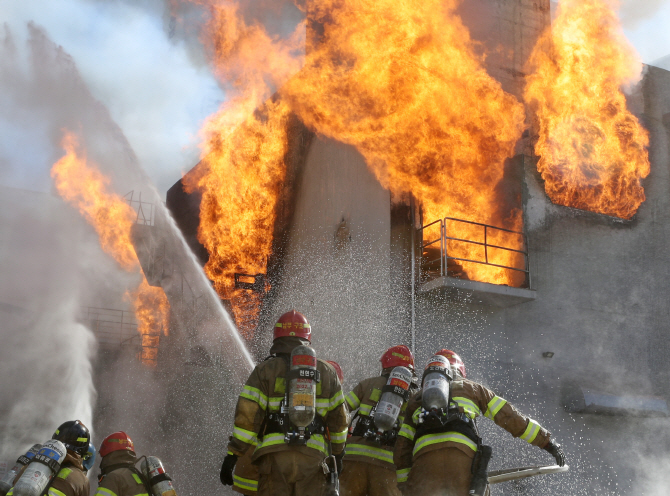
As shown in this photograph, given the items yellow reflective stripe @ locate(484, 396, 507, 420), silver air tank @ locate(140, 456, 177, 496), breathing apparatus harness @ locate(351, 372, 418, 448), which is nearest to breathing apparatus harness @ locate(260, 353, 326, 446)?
breathing apparatus harness @ locate(351, 372, 418, 448)

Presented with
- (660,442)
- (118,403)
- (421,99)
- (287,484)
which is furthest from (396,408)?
(118,403)

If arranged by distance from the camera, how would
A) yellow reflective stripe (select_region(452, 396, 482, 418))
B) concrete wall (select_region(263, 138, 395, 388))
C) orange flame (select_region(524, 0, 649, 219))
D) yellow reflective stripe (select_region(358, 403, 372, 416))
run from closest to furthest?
yellow reflective stripe (select_region(452, 396, 482, 418)), yellow reflective stripe (select_region(358, 403, 372, 416)), concrete wall (select_region(263, 138, 395, 388)), orange flame (select_region(524, 0, 649, 219))

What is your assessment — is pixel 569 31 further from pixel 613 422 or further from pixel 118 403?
pixel 118 403

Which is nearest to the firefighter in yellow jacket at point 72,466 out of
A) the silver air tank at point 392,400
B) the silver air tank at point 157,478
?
the silver air tank at point 157,478

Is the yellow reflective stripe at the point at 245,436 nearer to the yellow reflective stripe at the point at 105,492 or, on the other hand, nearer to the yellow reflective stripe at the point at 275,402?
the yellow reflective stripe at the point at 275,402

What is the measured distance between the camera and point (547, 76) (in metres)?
12.4

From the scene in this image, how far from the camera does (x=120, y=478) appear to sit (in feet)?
17.4

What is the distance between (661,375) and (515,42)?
23.2 feet

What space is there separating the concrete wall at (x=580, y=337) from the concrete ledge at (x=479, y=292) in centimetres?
22

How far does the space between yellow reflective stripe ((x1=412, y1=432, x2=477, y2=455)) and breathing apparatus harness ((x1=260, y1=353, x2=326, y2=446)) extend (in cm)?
84

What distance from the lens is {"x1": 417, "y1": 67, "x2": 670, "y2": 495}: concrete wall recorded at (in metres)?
10.7

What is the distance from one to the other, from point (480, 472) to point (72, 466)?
350cm

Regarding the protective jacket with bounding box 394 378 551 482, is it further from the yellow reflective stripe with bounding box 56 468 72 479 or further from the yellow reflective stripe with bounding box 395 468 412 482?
the yellow reflective stripe with bounding box 56 468 72 479

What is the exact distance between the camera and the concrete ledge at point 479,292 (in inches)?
395
